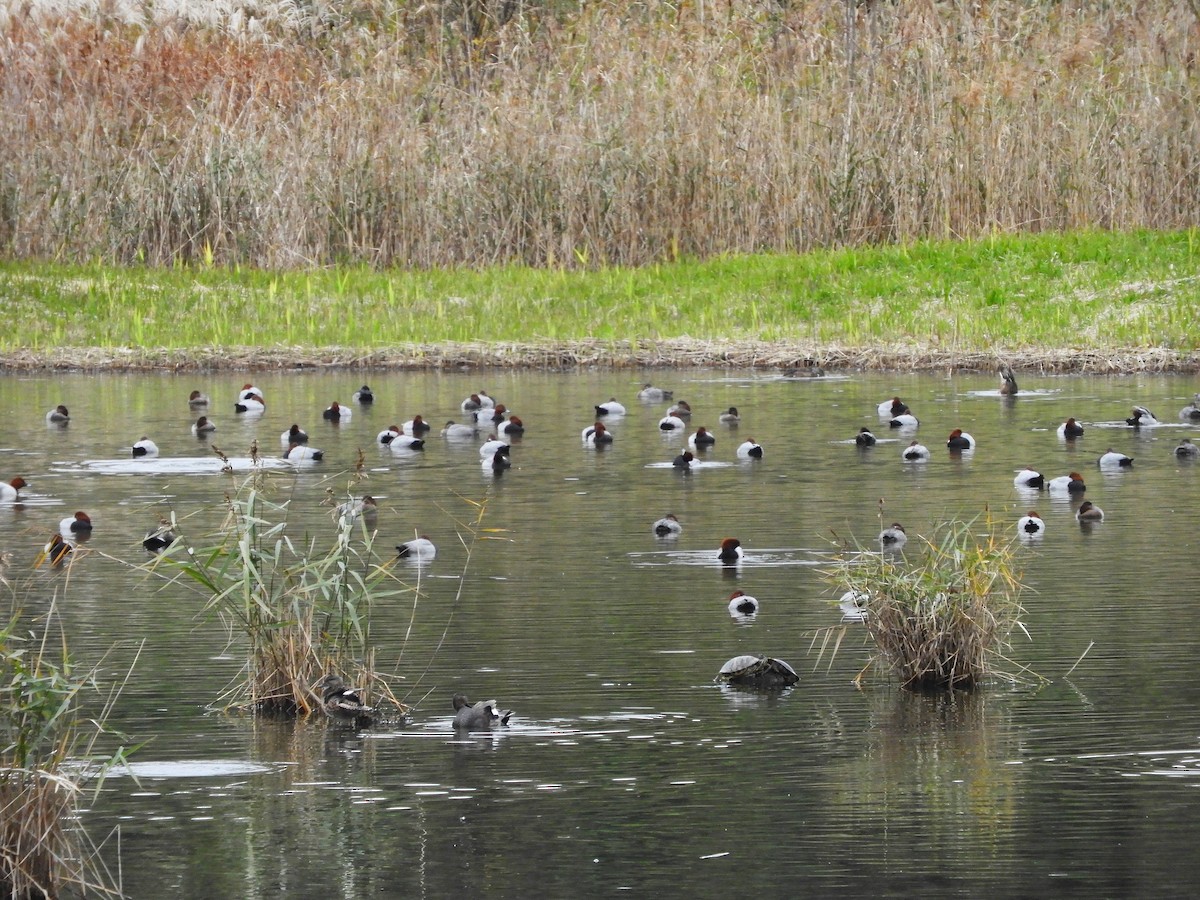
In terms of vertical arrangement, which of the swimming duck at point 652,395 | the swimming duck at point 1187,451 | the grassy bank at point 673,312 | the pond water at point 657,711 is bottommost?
the pond water at point 657,711

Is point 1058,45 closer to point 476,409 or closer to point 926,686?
point 476,409

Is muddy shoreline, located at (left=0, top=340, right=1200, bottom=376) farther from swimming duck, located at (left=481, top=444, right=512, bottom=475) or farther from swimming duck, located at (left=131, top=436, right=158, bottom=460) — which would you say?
swimming duck, located at (left=481, top=444, right=512, bottom=475)

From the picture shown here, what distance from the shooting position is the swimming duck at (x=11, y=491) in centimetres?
1380

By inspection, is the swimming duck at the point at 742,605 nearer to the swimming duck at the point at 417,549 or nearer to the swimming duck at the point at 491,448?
the swimming duck at the point at 417,549

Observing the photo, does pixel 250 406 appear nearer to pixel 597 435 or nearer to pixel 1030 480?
pixel 597 435

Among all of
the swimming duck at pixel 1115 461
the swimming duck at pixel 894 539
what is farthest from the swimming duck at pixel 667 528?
the swimming duck at pixel 1115 461

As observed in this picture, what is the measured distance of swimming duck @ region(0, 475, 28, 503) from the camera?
1380cm

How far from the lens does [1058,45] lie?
92.0ft

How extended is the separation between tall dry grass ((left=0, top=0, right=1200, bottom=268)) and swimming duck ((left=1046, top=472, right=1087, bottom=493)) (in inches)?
518

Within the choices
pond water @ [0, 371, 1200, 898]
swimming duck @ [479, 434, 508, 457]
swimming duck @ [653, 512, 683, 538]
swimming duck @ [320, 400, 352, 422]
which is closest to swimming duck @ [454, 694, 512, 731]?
pond water @ [0, 371, 1200, 898]

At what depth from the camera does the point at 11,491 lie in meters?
13.9

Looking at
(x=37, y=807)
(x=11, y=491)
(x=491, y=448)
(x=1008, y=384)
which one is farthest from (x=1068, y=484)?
(x=37, y=807)

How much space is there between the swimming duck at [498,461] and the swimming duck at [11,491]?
3149 mm

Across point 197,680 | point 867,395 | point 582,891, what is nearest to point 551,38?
point 867,395
